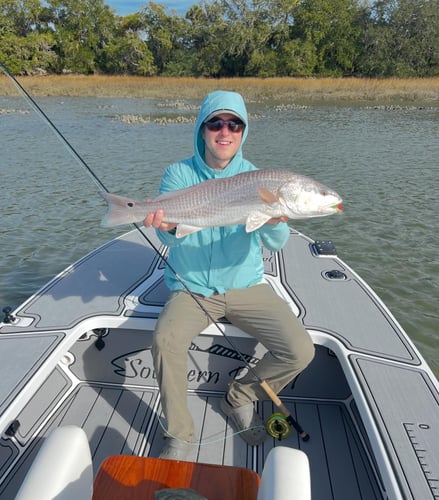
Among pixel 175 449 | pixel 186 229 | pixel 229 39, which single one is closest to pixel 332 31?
pixel 229 39

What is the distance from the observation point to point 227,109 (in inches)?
137

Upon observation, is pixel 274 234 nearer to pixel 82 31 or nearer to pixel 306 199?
pixel 306 199

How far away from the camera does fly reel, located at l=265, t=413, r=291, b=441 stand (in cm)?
369

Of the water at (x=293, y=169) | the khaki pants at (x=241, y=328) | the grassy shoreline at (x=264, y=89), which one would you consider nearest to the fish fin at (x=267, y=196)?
the khaki pants at (x=241, y=328)

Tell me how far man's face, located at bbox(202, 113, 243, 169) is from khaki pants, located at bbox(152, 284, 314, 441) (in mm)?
1175

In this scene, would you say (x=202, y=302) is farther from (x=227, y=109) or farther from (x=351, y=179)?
(x=351, y=179)

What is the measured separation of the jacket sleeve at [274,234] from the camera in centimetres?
349

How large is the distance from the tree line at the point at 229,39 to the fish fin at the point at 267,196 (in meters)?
62.1

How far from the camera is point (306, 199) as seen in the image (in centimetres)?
324

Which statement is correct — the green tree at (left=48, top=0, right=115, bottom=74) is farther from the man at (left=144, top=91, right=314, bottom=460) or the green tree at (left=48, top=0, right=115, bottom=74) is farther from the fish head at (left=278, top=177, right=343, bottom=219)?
the fish head at (left=278, top=177, right=343, bottom=219)

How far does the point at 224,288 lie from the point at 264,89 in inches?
1723

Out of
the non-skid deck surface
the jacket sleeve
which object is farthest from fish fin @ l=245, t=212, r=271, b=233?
the non-skid deck surface

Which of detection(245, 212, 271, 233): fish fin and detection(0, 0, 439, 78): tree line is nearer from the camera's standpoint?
detection(245, 212, 271, 233): fish fin

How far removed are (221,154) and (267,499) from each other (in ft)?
8.50
